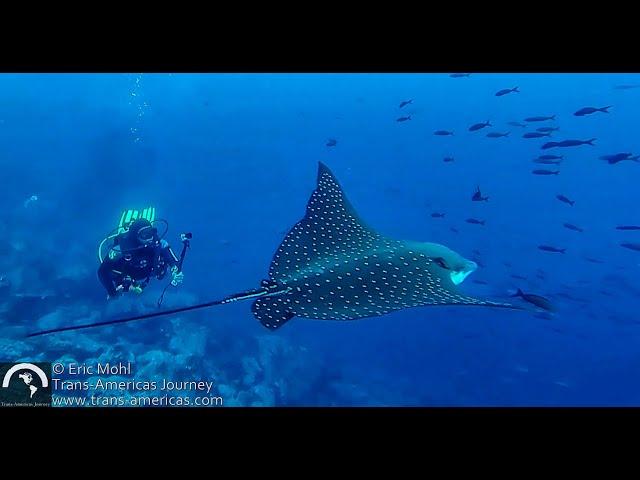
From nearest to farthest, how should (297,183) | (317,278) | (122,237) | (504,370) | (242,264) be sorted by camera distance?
(317,278) < (122,237) < (504,370) < (242,264) < (297,183)

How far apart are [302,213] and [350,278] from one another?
2802cm

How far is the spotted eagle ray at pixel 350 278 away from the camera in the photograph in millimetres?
3928

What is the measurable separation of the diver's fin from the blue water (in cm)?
248

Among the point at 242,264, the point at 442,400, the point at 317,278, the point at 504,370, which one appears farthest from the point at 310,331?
the point at 317,278

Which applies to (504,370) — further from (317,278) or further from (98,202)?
(98,202)

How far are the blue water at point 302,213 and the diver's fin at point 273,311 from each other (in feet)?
8.13

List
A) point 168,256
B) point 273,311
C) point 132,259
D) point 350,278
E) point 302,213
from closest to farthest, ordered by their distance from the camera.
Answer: point 350,278
point 273,311
point 132,259
point 168,256
point 302,213

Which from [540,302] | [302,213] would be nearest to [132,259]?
[540,302]

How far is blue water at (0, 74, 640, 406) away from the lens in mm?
12625

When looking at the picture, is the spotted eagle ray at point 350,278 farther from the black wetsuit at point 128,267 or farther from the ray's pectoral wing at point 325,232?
the black wetsuit at point 128,267

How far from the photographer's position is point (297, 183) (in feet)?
113

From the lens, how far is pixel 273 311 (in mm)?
4203

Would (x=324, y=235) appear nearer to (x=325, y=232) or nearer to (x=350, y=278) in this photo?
(x=325, y=232)
